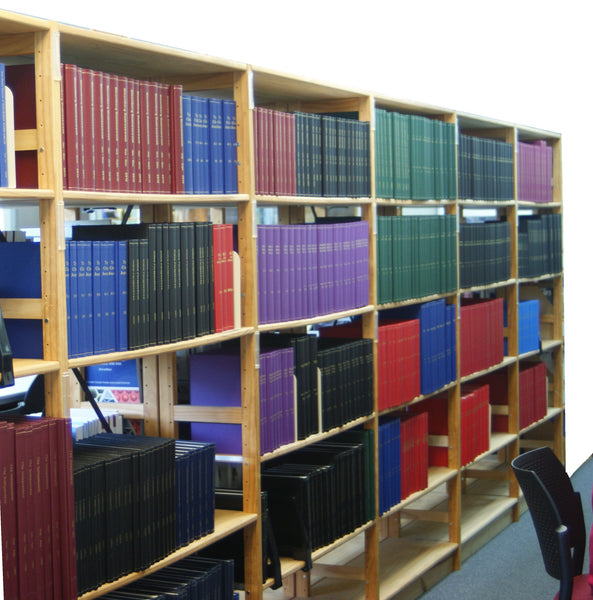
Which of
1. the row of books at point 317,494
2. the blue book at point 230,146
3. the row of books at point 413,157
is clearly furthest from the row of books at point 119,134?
the row of books at point 413,157

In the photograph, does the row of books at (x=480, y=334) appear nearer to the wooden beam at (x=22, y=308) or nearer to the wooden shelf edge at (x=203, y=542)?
the wooden shelf edge at (x=203, y=542)

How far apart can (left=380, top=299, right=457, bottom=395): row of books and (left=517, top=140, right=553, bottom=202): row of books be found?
130 cm

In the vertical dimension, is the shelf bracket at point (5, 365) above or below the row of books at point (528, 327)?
above

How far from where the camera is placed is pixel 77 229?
2.63m

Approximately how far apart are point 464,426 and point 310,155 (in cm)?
196

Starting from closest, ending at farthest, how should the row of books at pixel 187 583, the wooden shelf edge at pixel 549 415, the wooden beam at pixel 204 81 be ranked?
the row of books at pixel 187 583 → the wooden beam at pixel 204 81 → the wooden shelf edge at pixel 549 415

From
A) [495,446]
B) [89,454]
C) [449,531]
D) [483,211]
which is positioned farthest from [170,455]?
[483,211]

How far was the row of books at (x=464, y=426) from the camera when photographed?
15.5 feet

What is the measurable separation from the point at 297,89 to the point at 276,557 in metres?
1.65

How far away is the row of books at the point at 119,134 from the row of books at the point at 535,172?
10.6ft

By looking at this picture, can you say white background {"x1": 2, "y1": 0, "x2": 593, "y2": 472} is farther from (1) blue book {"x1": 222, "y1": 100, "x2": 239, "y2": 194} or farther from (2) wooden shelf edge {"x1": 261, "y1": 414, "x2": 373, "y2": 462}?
(2) wooden shelf edge {"x1": 261, "y1": 414, "x2": 373, "y2": 462}

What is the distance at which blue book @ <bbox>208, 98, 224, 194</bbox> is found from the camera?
289 centimetres

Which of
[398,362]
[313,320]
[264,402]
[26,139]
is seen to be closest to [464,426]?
[398,362]

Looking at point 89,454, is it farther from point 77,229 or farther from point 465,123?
point 465,123
